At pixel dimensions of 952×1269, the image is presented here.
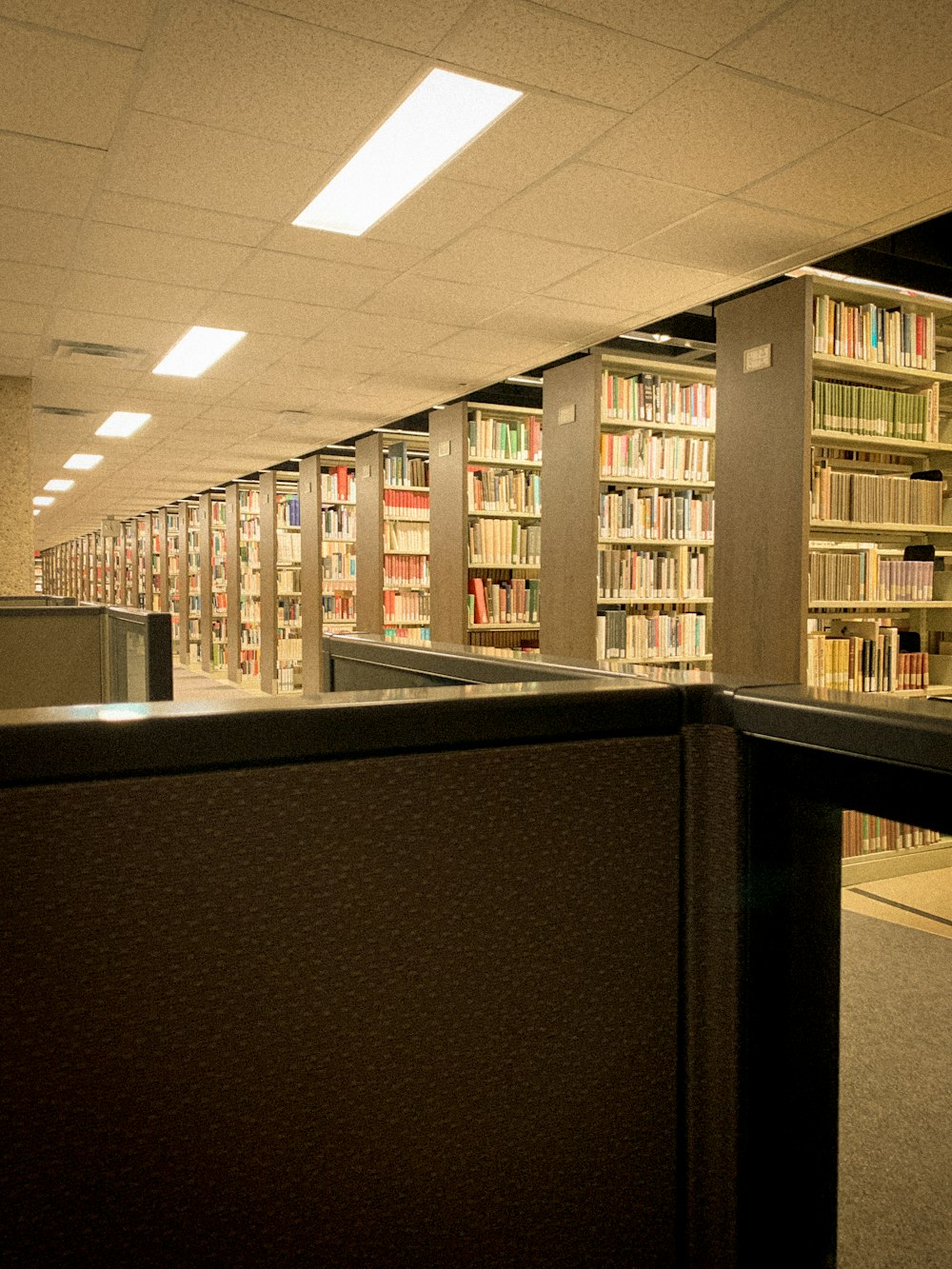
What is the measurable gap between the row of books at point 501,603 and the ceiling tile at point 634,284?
1.97 meters

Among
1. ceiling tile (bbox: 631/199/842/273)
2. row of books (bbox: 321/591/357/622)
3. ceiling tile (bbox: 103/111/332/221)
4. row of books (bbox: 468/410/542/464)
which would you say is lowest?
row of books (bbox: 321/591/357/622)

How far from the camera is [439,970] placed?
621 mm

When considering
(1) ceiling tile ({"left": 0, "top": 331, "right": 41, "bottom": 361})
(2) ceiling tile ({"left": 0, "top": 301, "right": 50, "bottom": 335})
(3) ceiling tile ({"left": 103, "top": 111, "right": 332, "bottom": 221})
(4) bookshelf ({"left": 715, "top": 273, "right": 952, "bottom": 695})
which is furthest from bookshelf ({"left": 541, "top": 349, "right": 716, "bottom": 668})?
(1) ceiling tile ({"left": 0, "top": 331, "right": 41, "bottom": 361})

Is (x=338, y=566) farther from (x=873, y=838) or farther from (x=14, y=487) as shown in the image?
(x=873, y=838)

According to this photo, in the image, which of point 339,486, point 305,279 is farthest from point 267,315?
point 339,486

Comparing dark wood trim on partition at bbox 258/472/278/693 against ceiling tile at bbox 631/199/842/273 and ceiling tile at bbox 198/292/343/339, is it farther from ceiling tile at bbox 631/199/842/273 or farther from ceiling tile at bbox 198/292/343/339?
ceiling tile at bbox 631/199/842/273

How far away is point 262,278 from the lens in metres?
3.97

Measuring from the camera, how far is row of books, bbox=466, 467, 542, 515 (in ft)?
18.7

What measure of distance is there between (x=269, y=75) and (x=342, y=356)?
2.88 metres

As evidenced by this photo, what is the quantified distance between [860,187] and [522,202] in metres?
1.13

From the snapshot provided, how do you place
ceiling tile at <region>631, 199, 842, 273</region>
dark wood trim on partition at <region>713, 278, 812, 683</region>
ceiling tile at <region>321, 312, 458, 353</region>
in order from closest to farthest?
ceiling tile at <region>631, 199, 842, 273</region> < dark wood trim on partition at <region>713, 278, 812, 683</region> < ceiling tile at <region>321, 312, 458, 353</region>

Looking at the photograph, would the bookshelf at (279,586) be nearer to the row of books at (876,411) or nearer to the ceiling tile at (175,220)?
the ceiling tile at (175,220)

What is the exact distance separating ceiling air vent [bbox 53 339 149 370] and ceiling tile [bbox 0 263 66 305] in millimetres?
725

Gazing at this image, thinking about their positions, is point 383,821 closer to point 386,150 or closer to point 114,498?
point 386,150
